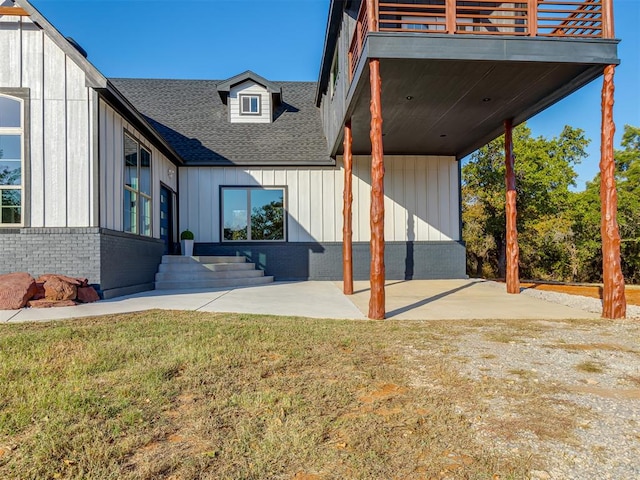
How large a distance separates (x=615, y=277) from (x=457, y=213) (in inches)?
252

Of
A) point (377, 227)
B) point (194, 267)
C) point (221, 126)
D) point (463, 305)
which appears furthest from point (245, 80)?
point (463, 305)

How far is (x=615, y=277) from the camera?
209 inches

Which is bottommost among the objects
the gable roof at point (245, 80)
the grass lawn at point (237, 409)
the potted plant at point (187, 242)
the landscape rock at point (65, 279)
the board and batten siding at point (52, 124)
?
the grass lawn at point (237, 409)

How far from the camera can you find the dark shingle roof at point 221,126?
36.2 feet

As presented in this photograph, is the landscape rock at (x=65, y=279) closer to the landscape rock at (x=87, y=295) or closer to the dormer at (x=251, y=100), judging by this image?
the landscape rock at (x=87, y=295)

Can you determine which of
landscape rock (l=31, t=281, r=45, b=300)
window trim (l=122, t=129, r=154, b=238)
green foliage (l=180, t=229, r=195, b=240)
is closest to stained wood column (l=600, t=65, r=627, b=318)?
window trim (l=122, t=129, r=154, b=238)

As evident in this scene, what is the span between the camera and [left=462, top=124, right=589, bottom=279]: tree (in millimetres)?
17266

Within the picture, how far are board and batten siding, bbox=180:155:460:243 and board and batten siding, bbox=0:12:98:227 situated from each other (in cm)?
441

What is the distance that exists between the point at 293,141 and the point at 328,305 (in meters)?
6.86

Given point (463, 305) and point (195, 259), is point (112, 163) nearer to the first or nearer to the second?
point (195, 259)

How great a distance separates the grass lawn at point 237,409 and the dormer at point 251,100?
9.91 meters

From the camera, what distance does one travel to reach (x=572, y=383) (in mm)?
2715

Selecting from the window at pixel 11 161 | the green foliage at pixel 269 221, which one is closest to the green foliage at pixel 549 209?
the green foliage at pixel 269 221

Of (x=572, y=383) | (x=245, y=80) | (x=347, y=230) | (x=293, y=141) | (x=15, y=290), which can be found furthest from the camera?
(x=245, y=80)
